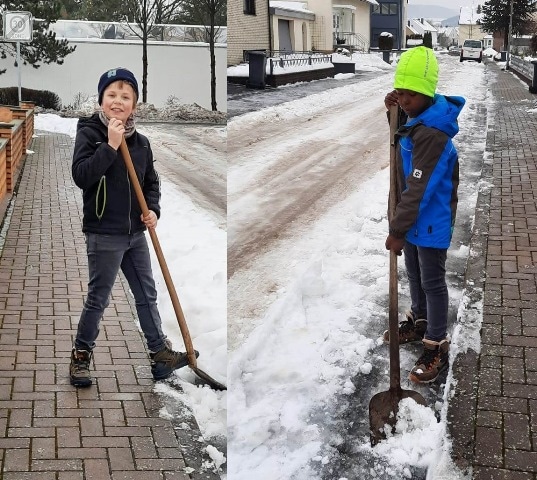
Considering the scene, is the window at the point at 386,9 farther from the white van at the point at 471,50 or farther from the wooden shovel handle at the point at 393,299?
the wooden shovel handle at the point at 393,299

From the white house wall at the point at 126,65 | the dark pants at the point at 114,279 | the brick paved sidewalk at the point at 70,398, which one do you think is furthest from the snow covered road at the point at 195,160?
the white house wall at the point at 126,65

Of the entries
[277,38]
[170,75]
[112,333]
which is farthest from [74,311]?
[277,38]

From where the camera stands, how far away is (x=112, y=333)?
4.61 metres

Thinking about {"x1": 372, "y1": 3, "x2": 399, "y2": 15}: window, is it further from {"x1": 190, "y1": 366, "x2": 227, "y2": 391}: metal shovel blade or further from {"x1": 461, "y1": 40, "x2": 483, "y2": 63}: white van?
{"x1": 190, "y1": 366, "x2": 227, "y2": 391}: metal shovel blade

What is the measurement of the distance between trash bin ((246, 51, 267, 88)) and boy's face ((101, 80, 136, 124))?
55.1 feet

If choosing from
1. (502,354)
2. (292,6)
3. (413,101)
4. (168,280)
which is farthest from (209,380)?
(292,6)

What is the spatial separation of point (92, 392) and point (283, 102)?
1425 centimetres

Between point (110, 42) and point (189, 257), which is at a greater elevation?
point (110, 42)

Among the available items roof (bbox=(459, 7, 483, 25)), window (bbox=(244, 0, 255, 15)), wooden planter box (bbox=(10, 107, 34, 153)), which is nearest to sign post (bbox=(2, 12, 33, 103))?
wooden planter box (bbox=(10, 107, 34, 153))

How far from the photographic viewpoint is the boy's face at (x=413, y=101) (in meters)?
3.44

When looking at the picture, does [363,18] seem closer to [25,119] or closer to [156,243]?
[25,119]

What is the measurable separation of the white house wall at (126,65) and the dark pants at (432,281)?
2183 centimetres

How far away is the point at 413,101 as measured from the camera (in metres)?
3.44

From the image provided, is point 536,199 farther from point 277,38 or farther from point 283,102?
point 277,38
